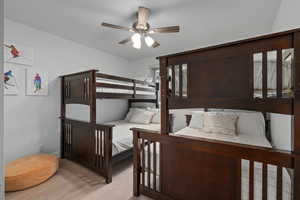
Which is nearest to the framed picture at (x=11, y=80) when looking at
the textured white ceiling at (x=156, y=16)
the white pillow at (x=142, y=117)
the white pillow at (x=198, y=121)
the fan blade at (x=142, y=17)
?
the textured white ceiling at (x=156, y=16)

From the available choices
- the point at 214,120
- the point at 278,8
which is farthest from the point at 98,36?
the point at 278,8

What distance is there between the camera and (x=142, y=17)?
1957mm

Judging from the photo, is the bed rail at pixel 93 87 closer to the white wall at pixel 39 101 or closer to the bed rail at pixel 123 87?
the bed rail at pixel 123 87

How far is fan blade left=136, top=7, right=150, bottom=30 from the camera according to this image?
189cm

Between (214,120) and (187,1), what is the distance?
182 cm

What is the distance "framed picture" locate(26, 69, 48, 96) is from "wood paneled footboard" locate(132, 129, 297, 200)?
78.7 inches

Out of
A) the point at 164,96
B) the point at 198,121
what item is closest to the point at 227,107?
the point at 164,96

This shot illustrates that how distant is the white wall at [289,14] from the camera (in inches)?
55.8

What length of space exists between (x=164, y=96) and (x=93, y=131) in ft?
4.30

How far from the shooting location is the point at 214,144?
1.19m

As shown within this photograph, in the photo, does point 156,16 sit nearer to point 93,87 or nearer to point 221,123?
point 93,87

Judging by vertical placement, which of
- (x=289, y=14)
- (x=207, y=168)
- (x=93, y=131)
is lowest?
(x=207, y=168)

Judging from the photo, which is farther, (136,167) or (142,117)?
(142,117)

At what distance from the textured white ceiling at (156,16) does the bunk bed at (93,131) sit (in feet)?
2.68
